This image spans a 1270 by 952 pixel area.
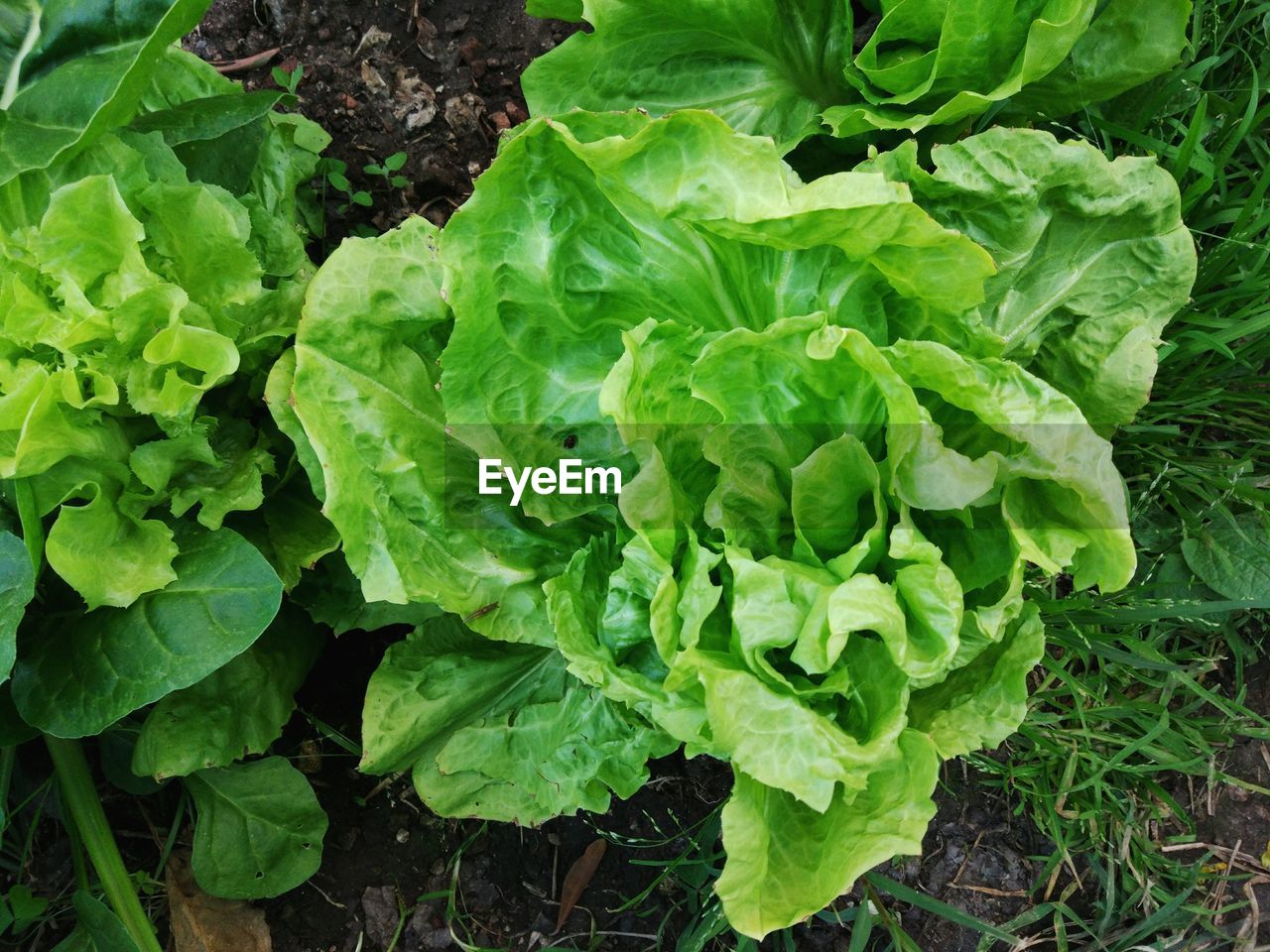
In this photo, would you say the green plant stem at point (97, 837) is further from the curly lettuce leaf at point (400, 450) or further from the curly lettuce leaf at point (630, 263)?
the curly lettuce leaf at point (630, 263)

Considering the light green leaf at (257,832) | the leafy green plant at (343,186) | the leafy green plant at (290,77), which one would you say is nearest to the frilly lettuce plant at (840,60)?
the leafy green plant at (343,186)

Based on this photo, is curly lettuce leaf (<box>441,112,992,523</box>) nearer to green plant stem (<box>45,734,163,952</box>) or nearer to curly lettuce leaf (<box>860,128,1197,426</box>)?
curly lettuce leaf (<box>860,128,1197,426</box>)

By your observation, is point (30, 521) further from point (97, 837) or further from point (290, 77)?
point (290, 77)

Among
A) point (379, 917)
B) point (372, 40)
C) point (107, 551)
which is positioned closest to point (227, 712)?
point (107, 551)

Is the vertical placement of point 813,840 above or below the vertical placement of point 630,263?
below

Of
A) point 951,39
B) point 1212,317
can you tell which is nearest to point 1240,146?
point 1212,317

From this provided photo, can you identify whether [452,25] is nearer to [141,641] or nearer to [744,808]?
[141,641]

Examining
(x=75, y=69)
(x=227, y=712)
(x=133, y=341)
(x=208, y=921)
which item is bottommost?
(x=208, y=921)

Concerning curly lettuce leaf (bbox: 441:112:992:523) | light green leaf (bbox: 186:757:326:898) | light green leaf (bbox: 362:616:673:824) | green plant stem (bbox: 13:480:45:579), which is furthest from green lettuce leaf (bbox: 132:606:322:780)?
curly lettuce leaf (bbox: 441:112:992:523)
